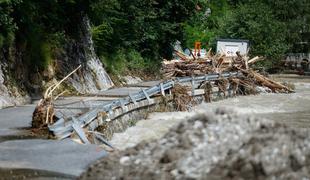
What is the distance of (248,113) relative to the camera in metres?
22.9

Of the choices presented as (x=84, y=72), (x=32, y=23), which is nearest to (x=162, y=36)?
(x=84, y=72)

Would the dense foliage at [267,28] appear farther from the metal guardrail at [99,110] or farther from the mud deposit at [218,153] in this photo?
the mud deposit at [218,153]

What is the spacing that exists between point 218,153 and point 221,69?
26.7m

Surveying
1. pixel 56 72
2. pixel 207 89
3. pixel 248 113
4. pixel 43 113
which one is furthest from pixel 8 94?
pixel 207 89

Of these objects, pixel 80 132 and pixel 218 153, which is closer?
pixel 218 153

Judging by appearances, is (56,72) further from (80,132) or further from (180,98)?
(80,132)

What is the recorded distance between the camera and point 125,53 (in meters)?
35.8

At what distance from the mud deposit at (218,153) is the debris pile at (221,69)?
77.1 feet

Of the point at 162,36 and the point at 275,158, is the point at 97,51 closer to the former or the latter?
the point at 162,36

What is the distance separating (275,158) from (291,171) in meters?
0.18

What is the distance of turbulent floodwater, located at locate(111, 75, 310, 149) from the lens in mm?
16734

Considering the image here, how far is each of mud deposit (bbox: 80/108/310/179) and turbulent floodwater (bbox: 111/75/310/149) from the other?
6.71 m

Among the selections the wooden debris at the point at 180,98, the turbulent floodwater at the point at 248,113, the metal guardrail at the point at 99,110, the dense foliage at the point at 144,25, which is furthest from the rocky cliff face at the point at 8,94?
the wooden debris at the point at 180,98

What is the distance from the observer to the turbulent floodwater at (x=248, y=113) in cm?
1673
